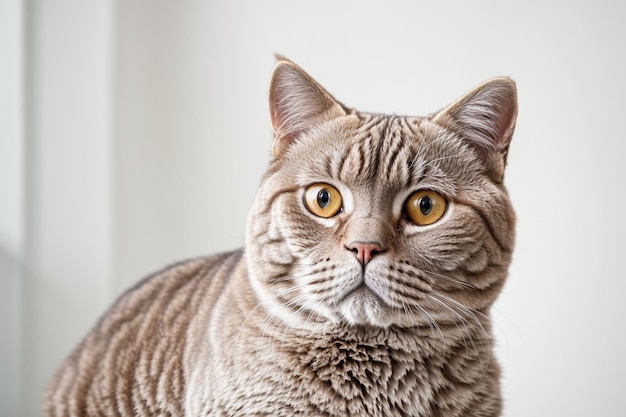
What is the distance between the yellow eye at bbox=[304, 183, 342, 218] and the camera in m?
1.42

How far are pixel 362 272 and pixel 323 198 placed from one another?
225 mm

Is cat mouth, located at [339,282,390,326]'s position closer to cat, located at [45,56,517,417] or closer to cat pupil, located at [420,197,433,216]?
cat, located at [45,56,517,417]

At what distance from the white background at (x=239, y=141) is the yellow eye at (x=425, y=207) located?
967 mm

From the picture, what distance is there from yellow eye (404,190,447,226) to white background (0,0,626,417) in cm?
97

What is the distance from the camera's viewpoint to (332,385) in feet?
4.52

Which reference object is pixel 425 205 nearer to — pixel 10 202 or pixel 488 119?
pixel 488 119

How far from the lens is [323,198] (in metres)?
1.44


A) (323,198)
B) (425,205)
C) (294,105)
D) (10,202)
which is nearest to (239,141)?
(10,202)

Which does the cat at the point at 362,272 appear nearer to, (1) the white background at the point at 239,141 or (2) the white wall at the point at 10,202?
(1) the white background at the point at 239,141

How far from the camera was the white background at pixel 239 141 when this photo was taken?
213 centimetres

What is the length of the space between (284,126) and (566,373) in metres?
1.35

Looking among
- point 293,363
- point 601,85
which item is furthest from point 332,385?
point 601,85

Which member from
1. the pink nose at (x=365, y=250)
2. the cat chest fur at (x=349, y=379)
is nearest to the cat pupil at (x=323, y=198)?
the pink nose at (x=365, y=250)

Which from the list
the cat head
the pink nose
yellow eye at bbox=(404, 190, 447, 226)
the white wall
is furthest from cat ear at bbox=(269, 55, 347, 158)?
the white wall
